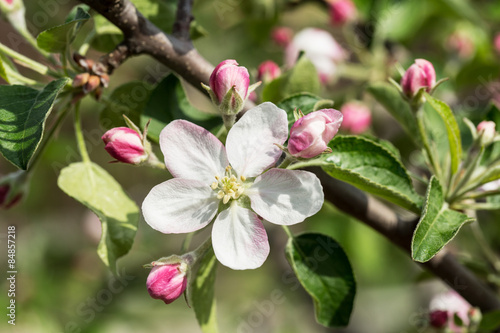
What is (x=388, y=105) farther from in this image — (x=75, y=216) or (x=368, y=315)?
(x=75, y=216)

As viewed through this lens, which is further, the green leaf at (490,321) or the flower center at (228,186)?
the green leaf at (490,321)

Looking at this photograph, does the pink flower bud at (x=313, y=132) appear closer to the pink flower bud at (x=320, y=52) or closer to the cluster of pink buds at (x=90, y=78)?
the cluster of pink buds at (x=90, y=78)

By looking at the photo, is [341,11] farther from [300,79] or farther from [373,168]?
[373,168]

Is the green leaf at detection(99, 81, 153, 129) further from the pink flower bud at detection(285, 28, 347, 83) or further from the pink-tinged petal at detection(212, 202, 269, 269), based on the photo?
the pink flower bud at detection(285, 28, 347, 83)

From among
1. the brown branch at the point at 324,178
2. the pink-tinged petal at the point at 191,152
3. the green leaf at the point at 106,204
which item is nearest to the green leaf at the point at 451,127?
the brown branch at the point at 324,178

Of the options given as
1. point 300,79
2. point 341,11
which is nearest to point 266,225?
point 341,11

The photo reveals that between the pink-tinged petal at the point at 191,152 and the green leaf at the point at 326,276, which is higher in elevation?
the pink-tinged petal at the point at 191,152
